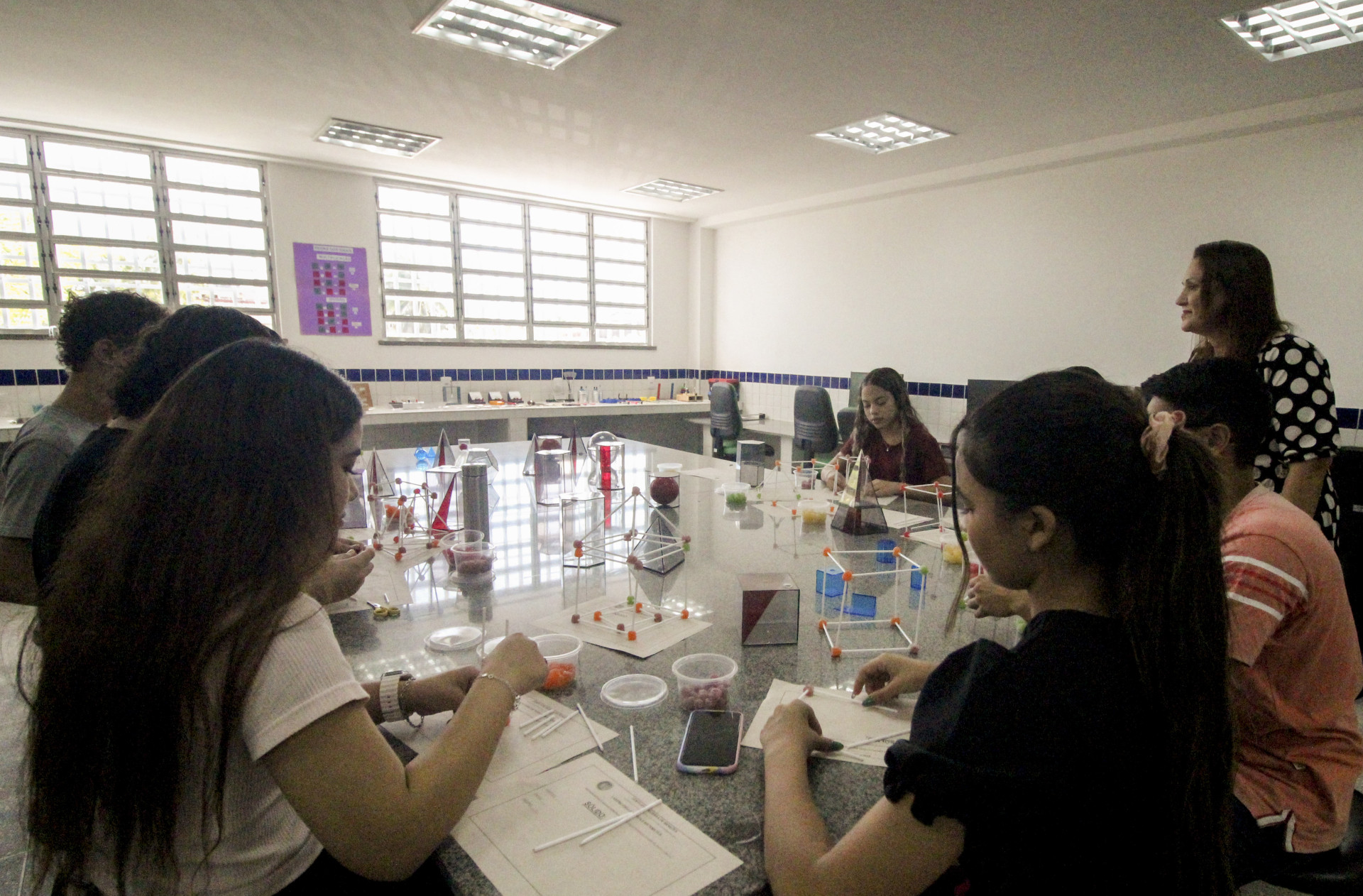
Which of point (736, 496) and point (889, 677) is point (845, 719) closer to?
point (889, 677)

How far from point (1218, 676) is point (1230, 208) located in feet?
13.1

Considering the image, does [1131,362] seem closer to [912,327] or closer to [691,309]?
[912,327]

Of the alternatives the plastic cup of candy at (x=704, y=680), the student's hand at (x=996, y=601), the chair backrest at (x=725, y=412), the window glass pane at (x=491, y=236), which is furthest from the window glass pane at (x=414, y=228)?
the student's hand at (x=996, y=601)

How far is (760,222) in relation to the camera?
21.5ft

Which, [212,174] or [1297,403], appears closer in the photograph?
[1297,403]

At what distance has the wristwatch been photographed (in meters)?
1.02

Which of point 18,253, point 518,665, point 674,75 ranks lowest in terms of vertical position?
point 518,665

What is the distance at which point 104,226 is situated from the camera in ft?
14.8

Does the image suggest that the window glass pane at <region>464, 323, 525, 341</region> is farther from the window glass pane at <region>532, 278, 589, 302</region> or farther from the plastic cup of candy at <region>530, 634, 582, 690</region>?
the plastic cup of candy at <region>530, 634, 582, 690</region>

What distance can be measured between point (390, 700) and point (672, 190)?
532cm

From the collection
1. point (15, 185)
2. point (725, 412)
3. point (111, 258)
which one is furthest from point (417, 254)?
point (725, 412)

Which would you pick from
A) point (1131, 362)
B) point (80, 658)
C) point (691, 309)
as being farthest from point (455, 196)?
point (80, 658)

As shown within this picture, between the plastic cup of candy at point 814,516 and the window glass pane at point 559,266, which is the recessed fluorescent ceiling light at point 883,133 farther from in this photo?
the window glass pane at point 559,266

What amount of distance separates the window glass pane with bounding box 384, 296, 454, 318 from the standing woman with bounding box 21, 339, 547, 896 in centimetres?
522
